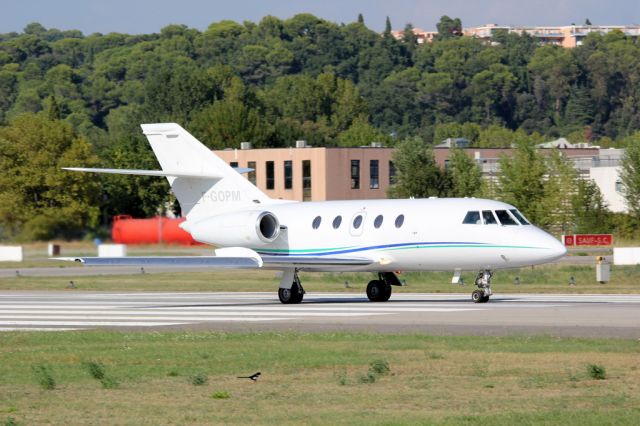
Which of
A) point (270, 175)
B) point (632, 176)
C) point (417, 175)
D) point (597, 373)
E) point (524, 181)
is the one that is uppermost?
point (270, 175)

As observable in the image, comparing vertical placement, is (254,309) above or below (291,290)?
below

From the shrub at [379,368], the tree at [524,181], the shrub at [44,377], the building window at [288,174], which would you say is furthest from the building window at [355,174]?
the shrub at [379,368]

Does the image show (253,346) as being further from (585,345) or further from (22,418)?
(22,418)

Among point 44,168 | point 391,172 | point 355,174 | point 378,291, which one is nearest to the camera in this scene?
point 378,291

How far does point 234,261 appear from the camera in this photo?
33.8 meters

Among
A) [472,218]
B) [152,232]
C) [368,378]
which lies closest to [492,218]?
[472,218]

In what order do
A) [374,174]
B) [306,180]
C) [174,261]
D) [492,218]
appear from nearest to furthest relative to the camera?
[492,218] < [174,261] < [306,180] < [374,174]

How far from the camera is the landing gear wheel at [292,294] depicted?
34906mm

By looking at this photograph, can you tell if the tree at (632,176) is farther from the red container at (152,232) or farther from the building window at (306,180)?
the red container at (152,232)

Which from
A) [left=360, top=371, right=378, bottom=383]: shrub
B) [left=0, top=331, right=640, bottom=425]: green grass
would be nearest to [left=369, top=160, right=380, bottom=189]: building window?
[left=0, top=331, right=640, bottom=425]: green grass

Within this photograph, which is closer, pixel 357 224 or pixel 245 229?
pixel 357 224

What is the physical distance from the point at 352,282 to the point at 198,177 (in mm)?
10869

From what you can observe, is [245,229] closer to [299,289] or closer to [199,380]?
[299,289]

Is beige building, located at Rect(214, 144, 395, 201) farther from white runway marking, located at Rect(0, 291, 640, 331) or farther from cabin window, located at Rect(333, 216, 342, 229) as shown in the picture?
cabin window, located at Rect(333, 216, 342, 229)
